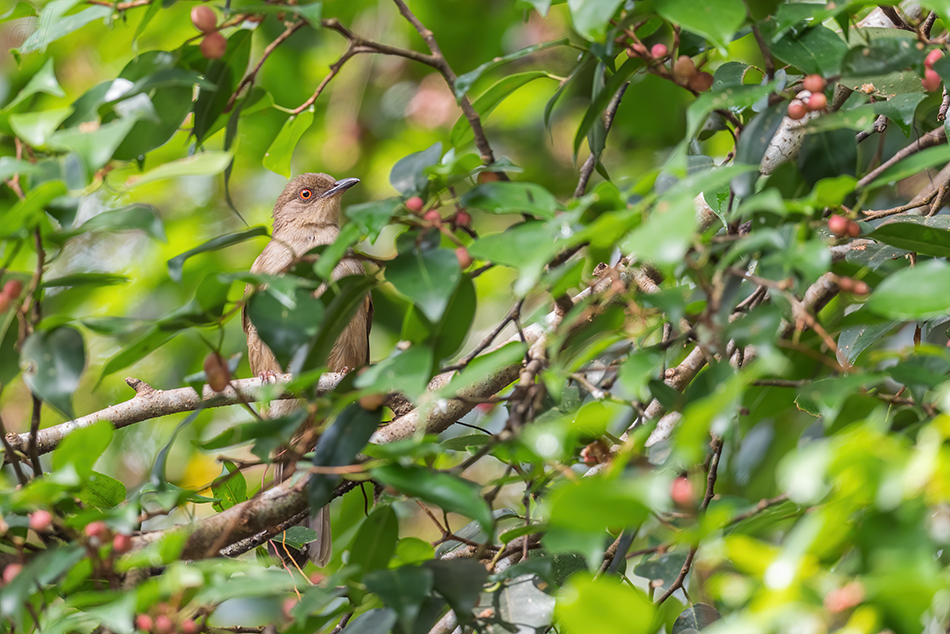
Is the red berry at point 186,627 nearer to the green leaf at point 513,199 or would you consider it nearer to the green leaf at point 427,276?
the green leaf at point 427,276

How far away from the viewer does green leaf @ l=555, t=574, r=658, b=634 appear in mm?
1189

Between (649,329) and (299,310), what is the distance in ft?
2.15

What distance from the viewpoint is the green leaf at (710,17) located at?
1.52m

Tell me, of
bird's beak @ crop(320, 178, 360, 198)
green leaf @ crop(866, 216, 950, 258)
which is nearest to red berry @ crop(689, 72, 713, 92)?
green leaf @ crop(866, 216, 950, 258)

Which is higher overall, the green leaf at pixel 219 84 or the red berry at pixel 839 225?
the green leaf at pixel 219 84

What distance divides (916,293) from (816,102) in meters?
0.50

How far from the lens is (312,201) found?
17.9 feet

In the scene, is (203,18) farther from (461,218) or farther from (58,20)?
(461,218)

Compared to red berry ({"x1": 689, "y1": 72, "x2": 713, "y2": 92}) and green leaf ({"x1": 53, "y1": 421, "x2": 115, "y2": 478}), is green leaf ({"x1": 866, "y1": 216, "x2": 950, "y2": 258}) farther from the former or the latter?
green leaf ({"x1": 53, "y1": 421, "x2": 115, "y2": 478})

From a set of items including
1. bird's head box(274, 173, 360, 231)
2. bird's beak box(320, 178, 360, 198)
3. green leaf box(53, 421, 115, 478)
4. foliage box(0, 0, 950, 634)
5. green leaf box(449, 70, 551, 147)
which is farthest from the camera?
bird's head box(274, 173, 360, 231)

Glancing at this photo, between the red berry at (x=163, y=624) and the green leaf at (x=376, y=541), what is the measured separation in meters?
0.42

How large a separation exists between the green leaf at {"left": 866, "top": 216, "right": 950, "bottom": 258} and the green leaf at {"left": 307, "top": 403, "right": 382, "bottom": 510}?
113cm

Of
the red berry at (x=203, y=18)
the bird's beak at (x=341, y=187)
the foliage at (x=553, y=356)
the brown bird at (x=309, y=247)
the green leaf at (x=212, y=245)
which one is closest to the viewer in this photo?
the foliage at (x=553, y=356)

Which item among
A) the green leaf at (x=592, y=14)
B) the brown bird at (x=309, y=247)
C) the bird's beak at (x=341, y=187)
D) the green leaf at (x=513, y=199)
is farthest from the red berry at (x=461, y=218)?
the bird's beak at (x=341, y=187)
